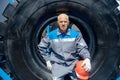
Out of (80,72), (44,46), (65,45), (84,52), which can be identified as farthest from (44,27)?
(80,72)

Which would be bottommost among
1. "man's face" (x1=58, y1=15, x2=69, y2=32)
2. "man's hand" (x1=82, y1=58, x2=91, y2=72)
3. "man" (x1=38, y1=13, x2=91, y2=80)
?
"man's hand" (x1=82, y1=58, x2=91, y2=72)

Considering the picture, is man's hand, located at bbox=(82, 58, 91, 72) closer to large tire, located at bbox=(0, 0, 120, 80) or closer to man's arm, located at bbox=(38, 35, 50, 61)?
large tire, located at bbox=(0, 0, 120, 80)

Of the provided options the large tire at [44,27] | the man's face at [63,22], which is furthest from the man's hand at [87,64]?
the man's face at [63,22]

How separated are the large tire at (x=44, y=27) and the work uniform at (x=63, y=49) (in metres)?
0.20

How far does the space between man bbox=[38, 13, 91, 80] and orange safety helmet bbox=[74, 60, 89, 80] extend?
54mm

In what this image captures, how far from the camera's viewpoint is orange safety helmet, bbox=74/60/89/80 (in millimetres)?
6891

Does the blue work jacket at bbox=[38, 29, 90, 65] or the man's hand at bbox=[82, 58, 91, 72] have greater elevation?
the blue work jacket at bbox=[38, 29, 90, 65]

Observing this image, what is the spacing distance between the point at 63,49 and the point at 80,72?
0.37m

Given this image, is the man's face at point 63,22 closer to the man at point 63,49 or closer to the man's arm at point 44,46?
the man at point 63,49

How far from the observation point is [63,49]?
6.91 metres

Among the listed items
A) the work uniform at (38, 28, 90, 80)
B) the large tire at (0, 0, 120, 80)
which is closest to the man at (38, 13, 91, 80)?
the work uniform at (38, 28, 90, 80)

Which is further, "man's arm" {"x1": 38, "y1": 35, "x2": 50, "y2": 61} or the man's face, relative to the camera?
"man's arm" {"x1": 38, "y1": 35, "x2": 50, "y2": 61}

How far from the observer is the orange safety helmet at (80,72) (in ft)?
22.6


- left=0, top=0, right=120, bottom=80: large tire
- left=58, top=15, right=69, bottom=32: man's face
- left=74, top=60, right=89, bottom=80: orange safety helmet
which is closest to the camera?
left=58, top=15, right=69, bottom=32: man's face
